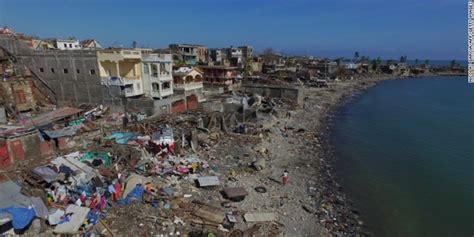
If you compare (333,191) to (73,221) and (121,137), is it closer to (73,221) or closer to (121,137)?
(73,221)

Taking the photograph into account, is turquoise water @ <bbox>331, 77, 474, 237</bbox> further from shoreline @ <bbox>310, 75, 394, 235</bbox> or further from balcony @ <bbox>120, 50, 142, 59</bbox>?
balcony @ <bbox>120, 50, 142, 59</bbox>

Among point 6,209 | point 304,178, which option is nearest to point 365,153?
point 304,178

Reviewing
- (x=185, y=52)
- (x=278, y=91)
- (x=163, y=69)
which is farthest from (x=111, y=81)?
(x=185, y=52)

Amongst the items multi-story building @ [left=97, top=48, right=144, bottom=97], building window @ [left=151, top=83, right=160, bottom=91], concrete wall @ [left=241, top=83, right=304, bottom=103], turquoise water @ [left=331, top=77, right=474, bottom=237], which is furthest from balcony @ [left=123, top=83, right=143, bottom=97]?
turquoise water @ [left=331, top=77, right=474, bottom=237]

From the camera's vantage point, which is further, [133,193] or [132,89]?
[132,89]

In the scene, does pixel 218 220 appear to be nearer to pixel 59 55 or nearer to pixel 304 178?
pixel 304 178

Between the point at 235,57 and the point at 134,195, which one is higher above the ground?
the point at 235,57
